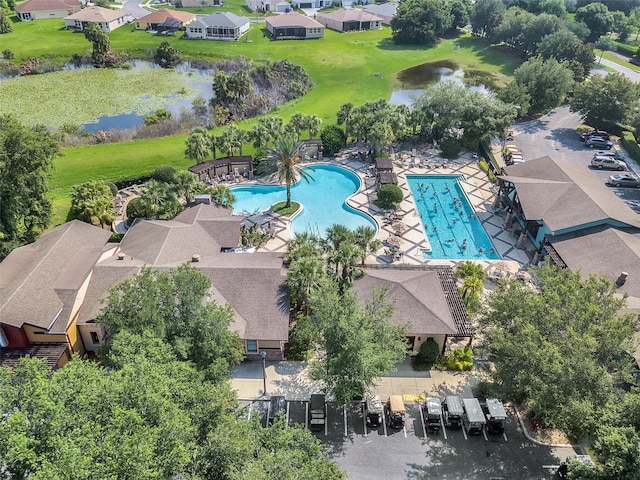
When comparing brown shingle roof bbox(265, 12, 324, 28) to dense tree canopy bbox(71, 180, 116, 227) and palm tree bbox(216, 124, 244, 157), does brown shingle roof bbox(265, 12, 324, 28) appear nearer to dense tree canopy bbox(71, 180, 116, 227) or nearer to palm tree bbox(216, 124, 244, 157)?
palm tree bbox(216, 124, 244, 157)

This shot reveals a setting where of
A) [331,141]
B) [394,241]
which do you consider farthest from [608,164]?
[331,141]

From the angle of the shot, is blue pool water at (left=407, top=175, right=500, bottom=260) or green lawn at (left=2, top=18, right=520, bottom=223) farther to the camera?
green lawn at (left=2, top=18, right=520, bottom=223)

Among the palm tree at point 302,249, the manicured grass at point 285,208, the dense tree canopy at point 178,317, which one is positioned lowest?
the manicured grass at point 285,208

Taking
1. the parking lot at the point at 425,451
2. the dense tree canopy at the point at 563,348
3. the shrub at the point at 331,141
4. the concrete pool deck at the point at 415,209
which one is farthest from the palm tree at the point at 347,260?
the shrub at the point at 331,141

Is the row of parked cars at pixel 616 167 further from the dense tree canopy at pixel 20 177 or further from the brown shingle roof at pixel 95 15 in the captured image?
the brown shingle roof at pixel 95 15

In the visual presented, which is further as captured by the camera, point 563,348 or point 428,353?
point 428,353

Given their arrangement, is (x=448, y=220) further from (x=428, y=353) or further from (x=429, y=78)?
(x=429, y=78)

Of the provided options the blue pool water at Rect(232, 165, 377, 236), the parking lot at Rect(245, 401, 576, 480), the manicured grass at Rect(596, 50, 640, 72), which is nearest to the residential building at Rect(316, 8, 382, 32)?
the manicured grass at Rect(596, 50, 640, 72)
